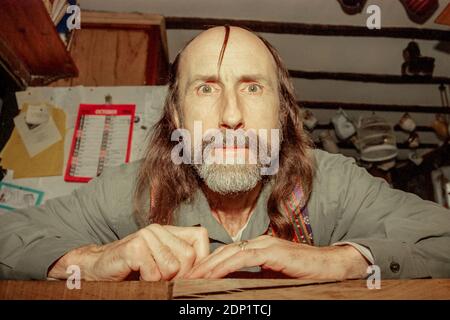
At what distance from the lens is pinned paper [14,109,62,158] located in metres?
2.05

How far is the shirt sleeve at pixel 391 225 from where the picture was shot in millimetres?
827

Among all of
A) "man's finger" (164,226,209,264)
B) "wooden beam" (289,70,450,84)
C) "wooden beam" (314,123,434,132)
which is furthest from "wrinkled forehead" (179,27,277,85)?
"wooden beam" (314,123,434,132)

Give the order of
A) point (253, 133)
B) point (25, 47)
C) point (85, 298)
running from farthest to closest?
point (25, 47), point (253, 133), point (85, 298)

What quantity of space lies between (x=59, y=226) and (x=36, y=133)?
1.10 m

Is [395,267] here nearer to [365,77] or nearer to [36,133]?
[36,133]

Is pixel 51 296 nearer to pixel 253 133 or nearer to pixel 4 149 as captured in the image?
pixel 253 133

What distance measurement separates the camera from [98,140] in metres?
2.07

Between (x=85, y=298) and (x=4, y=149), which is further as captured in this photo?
(x=4, y=149)

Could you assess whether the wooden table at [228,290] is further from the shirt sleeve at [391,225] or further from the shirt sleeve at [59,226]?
the shirt sleeve at [59,226]

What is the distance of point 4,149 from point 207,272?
6.20 feet

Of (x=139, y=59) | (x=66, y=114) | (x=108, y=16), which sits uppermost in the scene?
(x=108, y=16)

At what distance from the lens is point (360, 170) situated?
138cm

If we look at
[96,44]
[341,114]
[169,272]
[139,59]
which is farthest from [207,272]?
[341,114]

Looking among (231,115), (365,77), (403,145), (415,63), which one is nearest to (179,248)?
(231,115)
